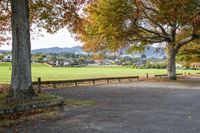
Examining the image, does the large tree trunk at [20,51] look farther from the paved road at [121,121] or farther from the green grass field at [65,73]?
the green grass field at [65,73]

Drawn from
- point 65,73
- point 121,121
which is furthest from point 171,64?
point 121,121

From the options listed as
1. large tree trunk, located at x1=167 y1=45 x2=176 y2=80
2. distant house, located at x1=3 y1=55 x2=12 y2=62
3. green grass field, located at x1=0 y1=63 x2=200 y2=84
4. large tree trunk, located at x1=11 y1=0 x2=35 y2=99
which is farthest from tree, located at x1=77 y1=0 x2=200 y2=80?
distant house, located at x1=3 y1=55 x2=12 y2=62

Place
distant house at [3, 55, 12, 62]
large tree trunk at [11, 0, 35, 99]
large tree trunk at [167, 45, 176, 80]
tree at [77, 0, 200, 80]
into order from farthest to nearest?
1. distant house at [3, 55, 12, 62]
2. large tree trunk at [167, 45, 176, 80]
3. tree at [77, 0, 200, 80]
4. large tree trunk at [11, 0, 35, 99]

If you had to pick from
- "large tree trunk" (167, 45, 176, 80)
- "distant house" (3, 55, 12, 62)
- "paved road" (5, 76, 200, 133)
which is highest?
"distant house" (3, 55, 12, 62)

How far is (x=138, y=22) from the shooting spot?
40.8m

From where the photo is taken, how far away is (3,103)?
14.7 m

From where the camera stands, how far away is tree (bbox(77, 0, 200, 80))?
36406mm

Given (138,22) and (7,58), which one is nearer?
(138,22)

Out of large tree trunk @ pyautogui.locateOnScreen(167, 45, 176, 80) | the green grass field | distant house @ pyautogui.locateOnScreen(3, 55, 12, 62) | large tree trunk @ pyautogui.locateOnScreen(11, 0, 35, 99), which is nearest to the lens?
large tree trunk @ pyautogui.locateOnScreen(11, 0, 35, 99)

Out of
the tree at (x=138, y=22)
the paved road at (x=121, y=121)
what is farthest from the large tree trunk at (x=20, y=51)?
the tree at (x=138, y=22)

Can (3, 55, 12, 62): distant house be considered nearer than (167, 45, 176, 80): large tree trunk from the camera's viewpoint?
No

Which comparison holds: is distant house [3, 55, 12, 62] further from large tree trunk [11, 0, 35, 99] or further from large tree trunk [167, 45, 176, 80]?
large tree trunk [11, 0, 35, 99]

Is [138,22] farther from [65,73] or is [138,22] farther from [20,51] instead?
[20,51]

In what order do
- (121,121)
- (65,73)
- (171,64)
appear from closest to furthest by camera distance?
(121,121)
(171,64)
(65,73)
